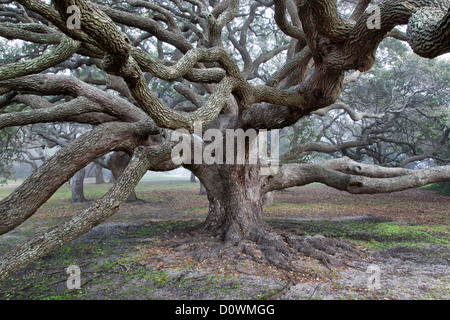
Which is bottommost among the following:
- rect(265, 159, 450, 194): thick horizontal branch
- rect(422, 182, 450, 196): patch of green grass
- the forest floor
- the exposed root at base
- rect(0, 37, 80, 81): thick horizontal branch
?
the forest floor

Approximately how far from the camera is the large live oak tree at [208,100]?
9.68 feet

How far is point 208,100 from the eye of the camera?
4016 mm

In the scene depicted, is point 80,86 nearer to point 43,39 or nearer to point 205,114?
point 43,39

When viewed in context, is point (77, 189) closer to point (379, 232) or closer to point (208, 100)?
point (208, 100)

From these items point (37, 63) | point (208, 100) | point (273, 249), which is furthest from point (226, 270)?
point (37, 63)

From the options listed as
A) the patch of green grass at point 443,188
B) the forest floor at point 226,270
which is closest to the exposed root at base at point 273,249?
the forest floor at point 226,270

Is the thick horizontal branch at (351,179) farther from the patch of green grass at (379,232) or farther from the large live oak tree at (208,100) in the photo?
the patch of green grass at (379,232)

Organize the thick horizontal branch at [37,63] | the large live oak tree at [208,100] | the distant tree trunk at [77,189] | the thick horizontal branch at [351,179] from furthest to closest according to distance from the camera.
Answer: the distant tree trunk at [77,189], the thick horizontal branch at [351,179], the thick horizontal branch at [37,63], the large live oak tree at [208,100]

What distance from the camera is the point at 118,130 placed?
5.32 m

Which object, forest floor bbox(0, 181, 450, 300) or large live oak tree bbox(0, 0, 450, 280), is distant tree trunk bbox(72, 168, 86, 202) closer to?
forest floor bbox(0, 181, 450, 300)

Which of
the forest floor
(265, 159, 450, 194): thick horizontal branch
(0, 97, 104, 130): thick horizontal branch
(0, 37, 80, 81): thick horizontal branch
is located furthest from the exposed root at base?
(0, 37, 80, 81): thick horizontal branch

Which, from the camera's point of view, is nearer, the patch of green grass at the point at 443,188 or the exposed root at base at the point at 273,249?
the exposed root at base at the point at 273,249

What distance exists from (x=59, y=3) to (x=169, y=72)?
1629mm

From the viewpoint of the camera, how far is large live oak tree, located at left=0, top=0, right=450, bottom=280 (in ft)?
9.68
